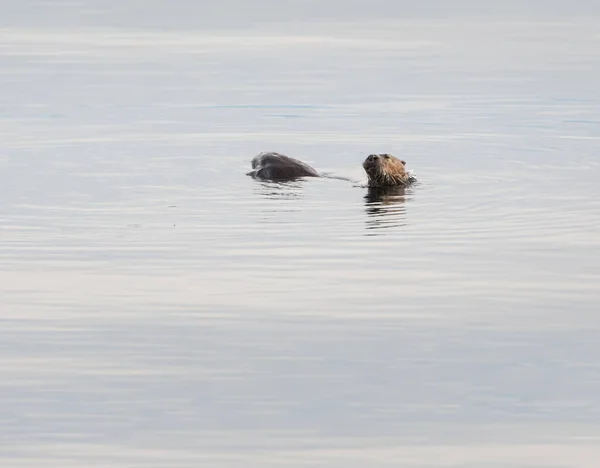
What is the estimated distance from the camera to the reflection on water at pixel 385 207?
12.2 meters

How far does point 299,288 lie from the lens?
9578 millimetres

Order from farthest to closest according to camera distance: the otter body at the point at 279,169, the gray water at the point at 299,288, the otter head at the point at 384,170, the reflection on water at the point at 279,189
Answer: the otter body at the point at 279,169, the otter head at the point at 384,170, the reflection on water at the point at 279,189, the gray water at the point at 299,288

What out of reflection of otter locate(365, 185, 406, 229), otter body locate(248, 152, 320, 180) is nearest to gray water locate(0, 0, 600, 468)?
reflection of otter locate(365, 185, 406, 229)

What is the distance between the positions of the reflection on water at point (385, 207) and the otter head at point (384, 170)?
0.37 feet

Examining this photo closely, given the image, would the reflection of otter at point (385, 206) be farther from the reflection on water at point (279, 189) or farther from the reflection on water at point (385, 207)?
the reflection on water at point (279, 189)

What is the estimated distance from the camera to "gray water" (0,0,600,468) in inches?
267

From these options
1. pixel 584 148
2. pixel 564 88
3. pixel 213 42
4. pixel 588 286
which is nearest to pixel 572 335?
pixel 588 286

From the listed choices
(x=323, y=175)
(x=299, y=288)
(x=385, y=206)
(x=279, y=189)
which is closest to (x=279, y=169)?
(x=323, y=175)

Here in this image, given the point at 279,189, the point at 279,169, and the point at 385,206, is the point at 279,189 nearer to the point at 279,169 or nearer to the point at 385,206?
the point at 279,169

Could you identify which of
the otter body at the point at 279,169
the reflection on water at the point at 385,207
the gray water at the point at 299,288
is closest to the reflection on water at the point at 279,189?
the gray water at the point at 299,288

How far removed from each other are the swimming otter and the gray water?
27cm

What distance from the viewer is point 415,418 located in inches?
273

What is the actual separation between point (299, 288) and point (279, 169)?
18.7ft

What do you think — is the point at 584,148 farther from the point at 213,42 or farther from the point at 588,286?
the point at 213,42
